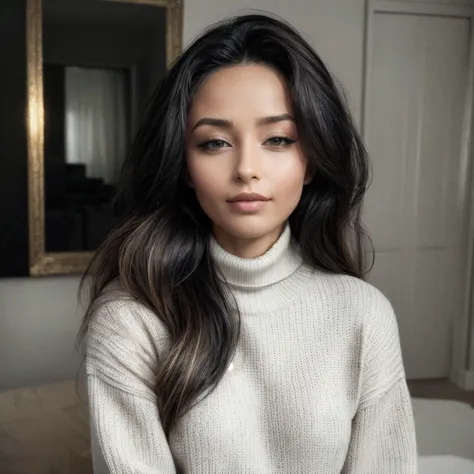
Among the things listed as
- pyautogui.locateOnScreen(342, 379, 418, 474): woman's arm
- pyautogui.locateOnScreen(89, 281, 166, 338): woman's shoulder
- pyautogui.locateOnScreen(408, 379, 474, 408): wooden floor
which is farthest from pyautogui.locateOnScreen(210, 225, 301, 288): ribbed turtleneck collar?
pyautogui.locateOnScreen(408, 379, 474, 408): wooden floor

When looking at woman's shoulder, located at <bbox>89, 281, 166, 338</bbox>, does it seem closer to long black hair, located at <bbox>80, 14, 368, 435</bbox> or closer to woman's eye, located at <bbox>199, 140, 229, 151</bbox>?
long black hair, located at <bbox>80, 14, 368, 435</bbox>

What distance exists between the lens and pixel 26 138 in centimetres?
242

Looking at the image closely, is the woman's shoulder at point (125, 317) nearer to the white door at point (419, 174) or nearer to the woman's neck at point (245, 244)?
the woman's neck at point (245, 244)

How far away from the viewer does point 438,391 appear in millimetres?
3141

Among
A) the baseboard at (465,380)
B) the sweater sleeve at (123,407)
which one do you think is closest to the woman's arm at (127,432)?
the sweater sleeve at (123,407)

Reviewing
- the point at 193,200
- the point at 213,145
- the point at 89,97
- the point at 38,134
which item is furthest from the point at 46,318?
the point at 213,145

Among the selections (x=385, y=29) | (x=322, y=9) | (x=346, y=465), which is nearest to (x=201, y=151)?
(x=346, y=465)

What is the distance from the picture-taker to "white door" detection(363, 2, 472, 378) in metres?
3.03

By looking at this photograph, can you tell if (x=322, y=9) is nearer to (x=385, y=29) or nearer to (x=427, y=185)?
(x=385, y=29)

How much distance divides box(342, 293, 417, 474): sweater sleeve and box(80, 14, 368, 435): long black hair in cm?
17

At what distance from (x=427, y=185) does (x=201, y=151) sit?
101 inches

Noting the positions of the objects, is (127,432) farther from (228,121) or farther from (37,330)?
(37,330)

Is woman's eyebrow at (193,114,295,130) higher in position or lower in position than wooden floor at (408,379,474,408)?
higher

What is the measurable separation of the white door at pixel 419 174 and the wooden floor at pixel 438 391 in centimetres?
5
